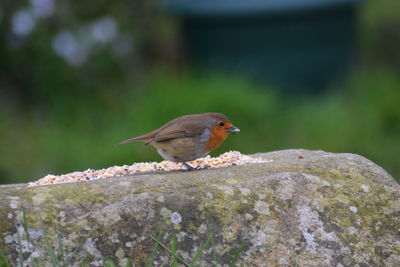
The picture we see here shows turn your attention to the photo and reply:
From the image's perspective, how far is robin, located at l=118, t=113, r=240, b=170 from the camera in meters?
4.11

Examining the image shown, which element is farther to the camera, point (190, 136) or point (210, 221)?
point (190, 136)

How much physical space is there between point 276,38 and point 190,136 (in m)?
5.65

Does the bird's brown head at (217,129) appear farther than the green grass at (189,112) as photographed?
No

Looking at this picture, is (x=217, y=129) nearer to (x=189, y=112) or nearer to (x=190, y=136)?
(x=190, y=136)

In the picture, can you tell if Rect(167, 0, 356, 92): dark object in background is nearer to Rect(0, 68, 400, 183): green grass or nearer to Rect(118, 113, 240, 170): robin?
Rect(0, 68, 400, 183): green grass

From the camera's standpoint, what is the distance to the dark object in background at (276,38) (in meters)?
9.55

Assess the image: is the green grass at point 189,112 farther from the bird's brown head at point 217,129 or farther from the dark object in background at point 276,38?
the bird's brown head at point 217,129

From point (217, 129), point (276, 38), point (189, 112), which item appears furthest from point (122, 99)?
point (217, 129)

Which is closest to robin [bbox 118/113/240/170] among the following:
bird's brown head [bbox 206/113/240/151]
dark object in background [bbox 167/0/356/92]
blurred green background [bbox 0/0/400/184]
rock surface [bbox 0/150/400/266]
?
bird's brown head [bbox 206/113/240/151]

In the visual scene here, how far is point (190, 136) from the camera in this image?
414cm

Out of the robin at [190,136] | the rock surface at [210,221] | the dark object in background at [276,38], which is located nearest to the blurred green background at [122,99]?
the dark object in background at [276,38]

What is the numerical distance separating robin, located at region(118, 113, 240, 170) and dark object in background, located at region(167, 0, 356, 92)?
16.9 feet

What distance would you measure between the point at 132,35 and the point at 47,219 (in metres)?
6.62

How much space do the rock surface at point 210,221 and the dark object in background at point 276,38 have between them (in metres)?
6.16
